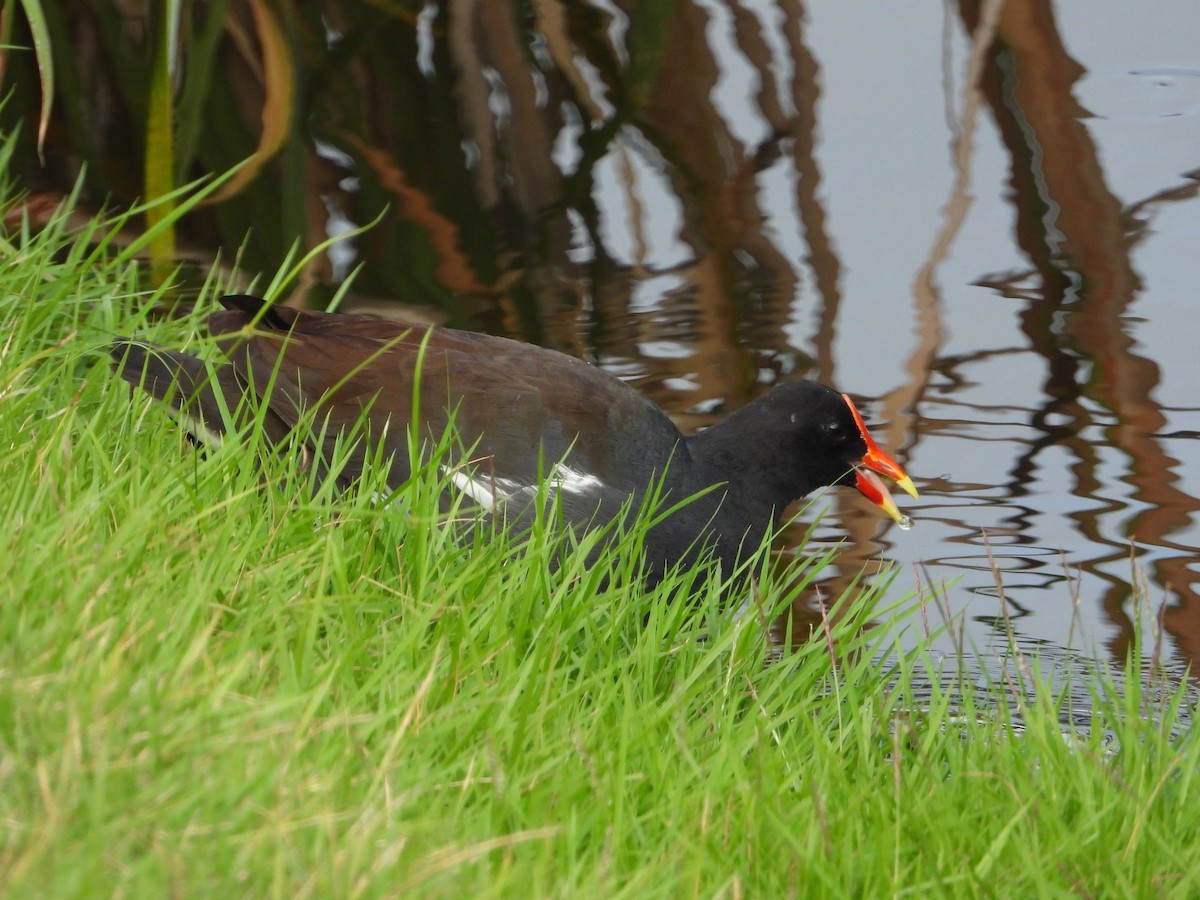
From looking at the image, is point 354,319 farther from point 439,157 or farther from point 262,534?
point 439,157

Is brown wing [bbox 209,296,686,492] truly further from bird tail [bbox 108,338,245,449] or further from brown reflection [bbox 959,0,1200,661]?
brown reflection [bbox 959,0,1200,661]

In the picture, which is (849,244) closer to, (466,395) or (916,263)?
(916,263)

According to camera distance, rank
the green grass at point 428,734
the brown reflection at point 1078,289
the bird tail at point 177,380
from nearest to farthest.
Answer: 1. the green grass at point 428,734
2. the bird tail at point 177,380
3. the brown reflection at point 1078,289

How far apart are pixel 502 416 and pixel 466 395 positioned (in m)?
0.08

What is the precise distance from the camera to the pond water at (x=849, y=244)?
4043 mm

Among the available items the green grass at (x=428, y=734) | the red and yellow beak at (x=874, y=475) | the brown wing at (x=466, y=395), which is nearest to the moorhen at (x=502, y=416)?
the brown wing at (x=466, y=395)

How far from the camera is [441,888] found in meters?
1.50

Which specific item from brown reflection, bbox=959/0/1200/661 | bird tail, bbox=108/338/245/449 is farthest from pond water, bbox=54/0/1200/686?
bird tail, bbox=108/338/245/449

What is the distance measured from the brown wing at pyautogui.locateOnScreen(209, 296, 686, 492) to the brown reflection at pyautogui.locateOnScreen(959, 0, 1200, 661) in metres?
1.16

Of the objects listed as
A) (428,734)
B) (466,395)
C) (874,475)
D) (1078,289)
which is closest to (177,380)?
(466,395)

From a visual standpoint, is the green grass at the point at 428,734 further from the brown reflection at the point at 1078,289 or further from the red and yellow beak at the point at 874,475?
the brown reflection at the point at 1078,289

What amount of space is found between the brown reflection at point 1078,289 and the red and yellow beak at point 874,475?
1.60 ft

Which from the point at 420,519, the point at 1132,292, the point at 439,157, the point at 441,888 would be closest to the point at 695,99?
the point at 439,157

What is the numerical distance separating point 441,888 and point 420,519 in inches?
37.0
